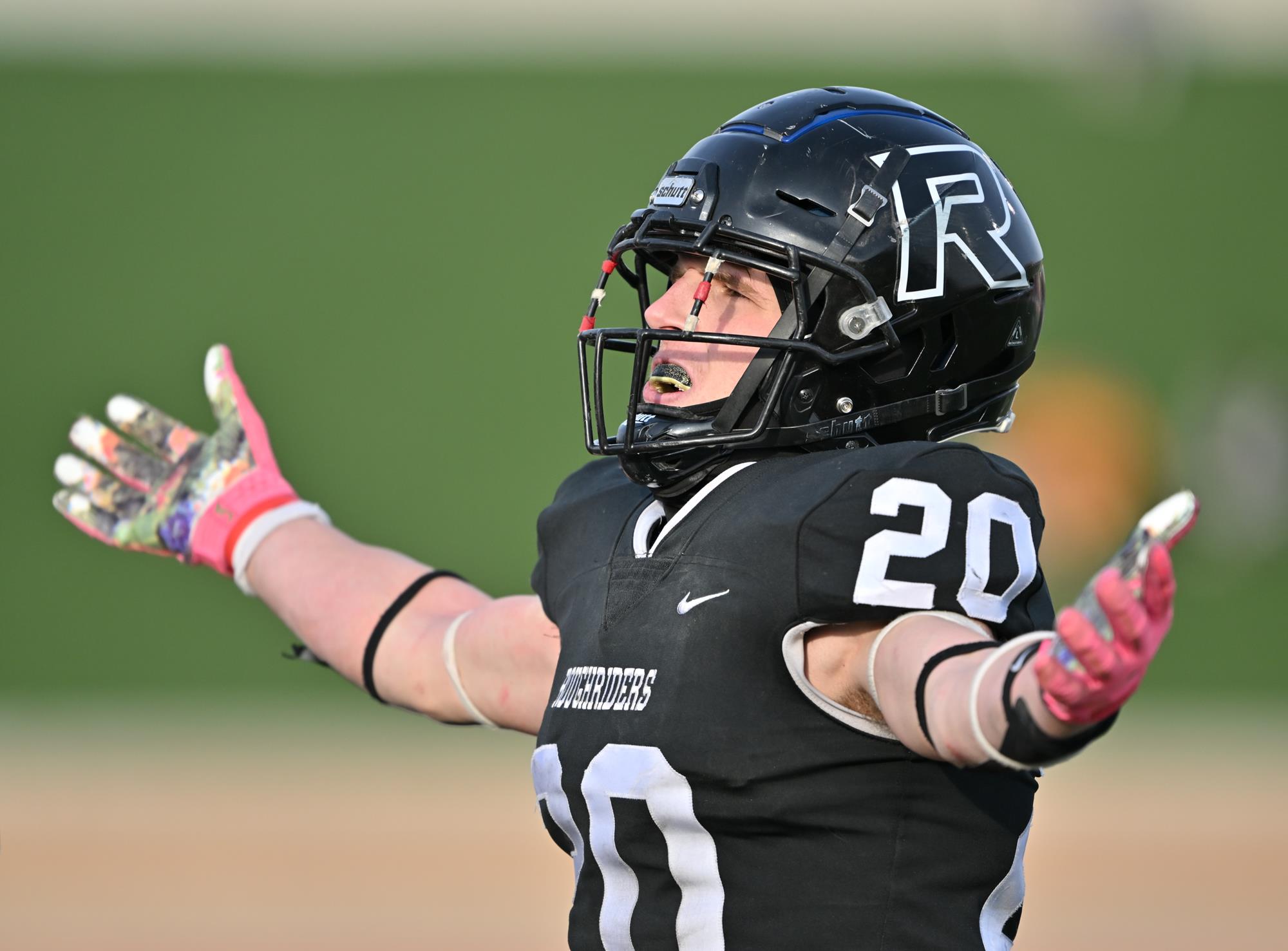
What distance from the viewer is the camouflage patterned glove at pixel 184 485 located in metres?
2.58

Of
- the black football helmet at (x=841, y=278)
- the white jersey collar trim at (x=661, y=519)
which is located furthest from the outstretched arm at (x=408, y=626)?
the black football helmet at (x=841, y=278)

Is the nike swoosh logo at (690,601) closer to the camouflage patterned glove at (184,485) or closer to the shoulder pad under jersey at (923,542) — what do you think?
the shoulder pad under jersey at (923,542)

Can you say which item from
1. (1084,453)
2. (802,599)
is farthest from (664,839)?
(1084,453)

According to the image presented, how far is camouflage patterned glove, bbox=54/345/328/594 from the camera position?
2.58 metres

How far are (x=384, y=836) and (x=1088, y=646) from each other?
533 cm

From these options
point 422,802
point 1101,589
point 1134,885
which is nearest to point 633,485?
point 1101,589

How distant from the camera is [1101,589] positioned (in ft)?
4.25

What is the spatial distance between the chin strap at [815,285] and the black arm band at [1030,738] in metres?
0.61

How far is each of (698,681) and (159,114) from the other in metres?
7.42

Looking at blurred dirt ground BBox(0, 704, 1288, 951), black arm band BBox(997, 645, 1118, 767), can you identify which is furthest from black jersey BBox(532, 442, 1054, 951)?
blurred dirt ground BBox(0, 704, 1288, 951)

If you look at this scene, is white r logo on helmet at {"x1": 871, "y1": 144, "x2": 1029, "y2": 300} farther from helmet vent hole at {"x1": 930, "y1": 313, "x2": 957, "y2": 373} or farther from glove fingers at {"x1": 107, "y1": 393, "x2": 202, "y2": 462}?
glove fingers at {"x1": 107, "y1": 393, "x2": 202, "y2": 462}

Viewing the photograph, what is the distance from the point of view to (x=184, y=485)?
8.65ft

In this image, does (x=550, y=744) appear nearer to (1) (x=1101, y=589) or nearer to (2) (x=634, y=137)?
(1) (x=1101, y=589)

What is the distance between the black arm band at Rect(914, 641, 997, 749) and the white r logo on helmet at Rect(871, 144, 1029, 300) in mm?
572
